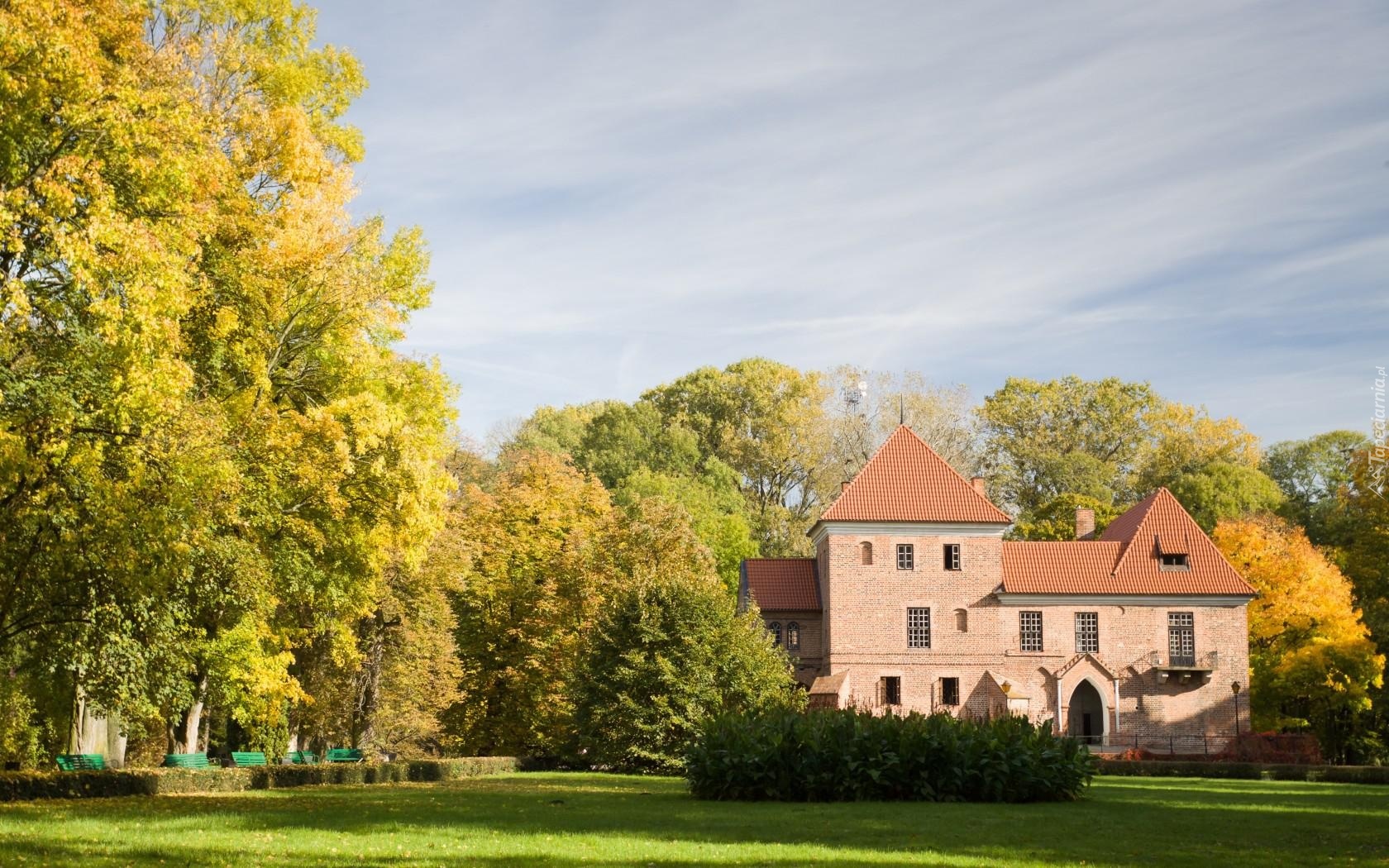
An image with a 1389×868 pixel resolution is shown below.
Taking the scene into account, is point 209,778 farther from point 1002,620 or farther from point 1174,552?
point 1174,552

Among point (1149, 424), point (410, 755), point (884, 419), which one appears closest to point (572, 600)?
point (410, 755)

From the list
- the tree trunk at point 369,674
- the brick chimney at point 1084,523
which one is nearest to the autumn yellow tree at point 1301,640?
the brick chimney at point 1084,523

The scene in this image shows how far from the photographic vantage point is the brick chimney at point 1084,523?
184ft

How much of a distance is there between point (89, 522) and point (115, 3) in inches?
345

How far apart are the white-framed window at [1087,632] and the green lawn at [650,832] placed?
28231mm

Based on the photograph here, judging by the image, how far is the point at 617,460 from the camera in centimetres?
6869

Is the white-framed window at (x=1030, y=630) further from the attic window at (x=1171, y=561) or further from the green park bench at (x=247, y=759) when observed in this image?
the green park bench at (x=247, y=759)

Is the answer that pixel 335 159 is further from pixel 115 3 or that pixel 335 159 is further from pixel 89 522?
pixel 89 522

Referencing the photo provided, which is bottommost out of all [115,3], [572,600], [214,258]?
[572,600]

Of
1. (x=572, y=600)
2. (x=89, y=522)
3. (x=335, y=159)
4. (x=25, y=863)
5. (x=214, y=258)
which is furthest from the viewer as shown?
(x=572, y=600)

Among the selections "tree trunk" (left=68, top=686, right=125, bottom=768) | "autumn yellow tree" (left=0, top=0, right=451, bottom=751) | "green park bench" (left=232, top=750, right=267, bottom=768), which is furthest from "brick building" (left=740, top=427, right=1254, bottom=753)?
"tree trunk" (left=68, top=686, right=125, bottom=768)

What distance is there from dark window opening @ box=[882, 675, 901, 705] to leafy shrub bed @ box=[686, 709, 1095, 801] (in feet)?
88.4

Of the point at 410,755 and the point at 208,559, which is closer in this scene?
the point at 208,559

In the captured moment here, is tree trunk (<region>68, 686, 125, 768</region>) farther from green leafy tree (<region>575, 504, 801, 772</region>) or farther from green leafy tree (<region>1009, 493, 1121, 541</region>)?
green leafy tree (<region>1009, 493, 1121, 541</region>)
